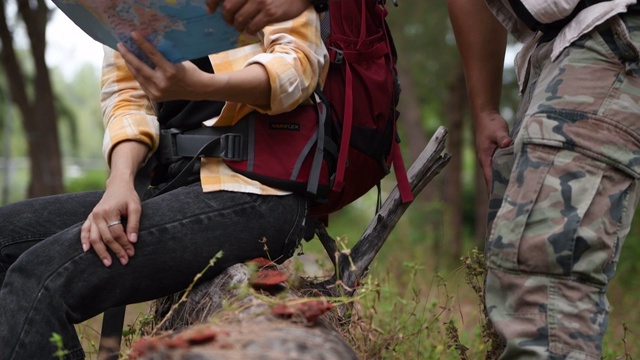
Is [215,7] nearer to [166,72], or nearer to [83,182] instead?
[166,72]

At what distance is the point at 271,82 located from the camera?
2.68 meters

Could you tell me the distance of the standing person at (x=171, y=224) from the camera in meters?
2.61

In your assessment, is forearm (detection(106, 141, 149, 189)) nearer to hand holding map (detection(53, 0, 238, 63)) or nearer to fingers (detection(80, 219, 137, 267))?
fingers (detection(80, 219, 137, 267))

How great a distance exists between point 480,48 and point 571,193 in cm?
105

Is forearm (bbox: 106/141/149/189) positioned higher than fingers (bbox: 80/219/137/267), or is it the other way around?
forearm (bbox: 106/141/149/189)

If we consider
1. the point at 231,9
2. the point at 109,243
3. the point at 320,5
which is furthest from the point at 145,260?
the point at 320,5

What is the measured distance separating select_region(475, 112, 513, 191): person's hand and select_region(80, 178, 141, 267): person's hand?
130 centimetres

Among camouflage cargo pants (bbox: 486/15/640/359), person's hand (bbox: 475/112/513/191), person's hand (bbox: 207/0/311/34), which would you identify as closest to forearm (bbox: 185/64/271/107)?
person's hand (bbox: 207/0/311/34)

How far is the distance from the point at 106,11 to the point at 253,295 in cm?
94

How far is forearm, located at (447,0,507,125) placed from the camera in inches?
128

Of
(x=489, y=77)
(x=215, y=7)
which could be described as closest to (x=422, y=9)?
(x=489, y=77)

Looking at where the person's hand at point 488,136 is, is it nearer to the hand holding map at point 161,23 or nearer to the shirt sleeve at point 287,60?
the shirt sleeve at point 287,60

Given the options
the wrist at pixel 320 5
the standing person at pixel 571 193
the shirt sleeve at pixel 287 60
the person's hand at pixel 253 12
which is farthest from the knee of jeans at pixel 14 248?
the standing person at pixel 571 193

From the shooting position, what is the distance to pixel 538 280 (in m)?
2.39
